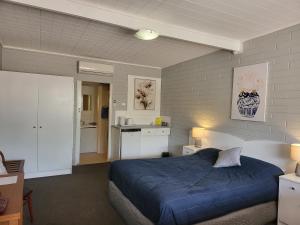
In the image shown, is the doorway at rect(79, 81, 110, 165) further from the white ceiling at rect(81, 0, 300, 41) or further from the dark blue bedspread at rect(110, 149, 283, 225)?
the white ceiling at rect(81, 0, 300, 41)

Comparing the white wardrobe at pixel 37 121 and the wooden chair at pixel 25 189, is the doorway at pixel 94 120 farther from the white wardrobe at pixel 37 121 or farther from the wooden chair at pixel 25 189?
the wooden chair at pixel 25 189

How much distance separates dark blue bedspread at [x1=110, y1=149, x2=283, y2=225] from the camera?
1967 millimetres

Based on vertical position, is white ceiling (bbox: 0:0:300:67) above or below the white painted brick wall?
above

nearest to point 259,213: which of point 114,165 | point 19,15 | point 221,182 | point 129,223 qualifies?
point 221,182

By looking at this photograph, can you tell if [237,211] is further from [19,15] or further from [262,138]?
[19,15]

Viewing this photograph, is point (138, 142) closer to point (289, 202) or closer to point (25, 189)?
point (25, 189)

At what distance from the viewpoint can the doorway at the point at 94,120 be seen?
6.15m

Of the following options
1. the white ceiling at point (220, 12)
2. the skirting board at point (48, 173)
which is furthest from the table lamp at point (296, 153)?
the skirting board at point (48, 173)

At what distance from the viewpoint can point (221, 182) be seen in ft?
7.92

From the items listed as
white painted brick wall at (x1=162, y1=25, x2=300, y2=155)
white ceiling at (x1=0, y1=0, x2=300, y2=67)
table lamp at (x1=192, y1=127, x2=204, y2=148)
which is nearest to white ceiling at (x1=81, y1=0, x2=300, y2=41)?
white ceiling at (x1=0, y1=0, x2=300, y2=67)

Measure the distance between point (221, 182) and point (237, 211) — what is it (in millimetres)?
325

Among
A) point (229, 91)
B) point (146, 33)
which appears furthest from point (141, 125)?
point (146, 33)

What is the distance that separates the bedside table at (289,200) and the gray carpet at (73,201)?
6.16 ft

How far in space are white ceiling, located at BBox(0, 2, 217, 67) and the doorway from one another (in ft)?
5.24
